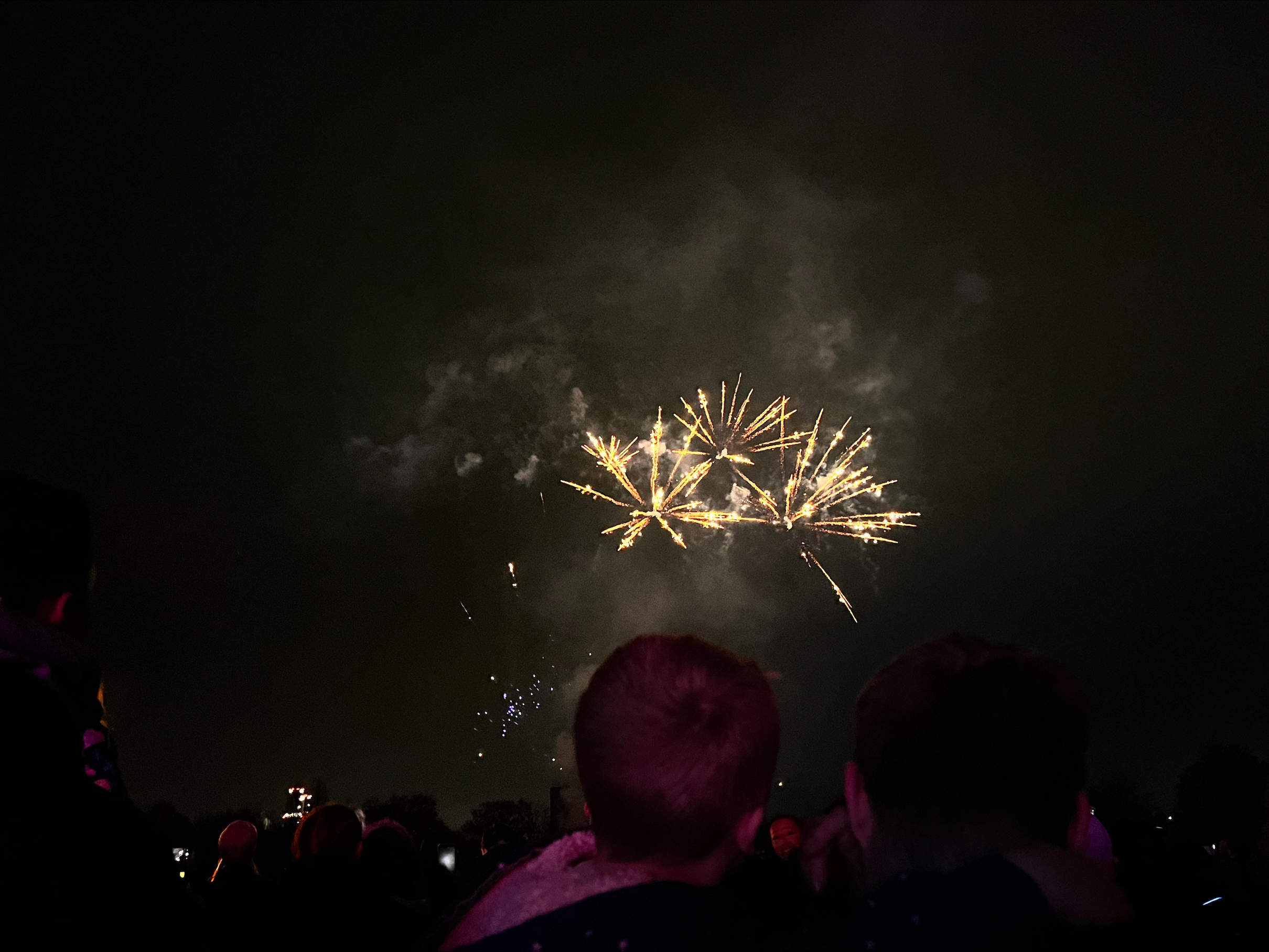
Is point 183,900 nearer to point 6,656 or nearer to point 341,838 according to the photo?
point 6,656

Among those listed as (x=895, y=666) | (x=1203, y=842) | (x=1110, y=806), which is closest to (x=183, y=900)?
(x=895, y=666)

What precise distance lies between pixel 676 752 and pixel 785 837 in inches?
297

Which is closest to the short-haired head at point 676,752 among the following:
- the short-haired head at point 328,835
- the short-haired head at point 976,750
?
the short-haired head at point 976,750

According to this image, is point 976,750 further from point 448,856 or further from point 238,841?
point 448,856

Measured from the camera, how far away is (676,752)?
7.89 ft

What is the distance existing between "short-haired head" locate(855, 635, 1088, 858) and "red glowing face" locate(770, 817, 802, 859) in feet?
23.5

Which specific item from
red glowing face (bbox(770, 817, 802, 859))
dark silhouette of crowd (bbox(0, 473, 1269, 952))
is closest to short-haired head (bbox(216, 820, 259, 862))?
dark silhouette of crowd (bbox(0, 473, 1269, 952))

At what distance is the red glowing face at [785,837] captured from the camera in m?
8.98

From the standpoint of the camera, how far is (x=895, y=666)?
2.47 meters

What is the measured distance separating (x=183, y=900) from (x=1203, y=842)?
6695mm

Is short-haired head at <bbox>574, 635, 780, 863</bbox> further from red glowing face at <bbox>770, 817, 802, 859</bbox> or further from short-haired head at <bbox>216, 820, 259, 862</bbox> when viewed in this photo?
red glowing face at <bbox>770, 817, 802, 859</bbox>

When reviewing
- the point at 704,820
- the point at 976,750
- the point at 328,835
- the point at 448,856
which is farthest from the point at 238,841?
the point at 976,750

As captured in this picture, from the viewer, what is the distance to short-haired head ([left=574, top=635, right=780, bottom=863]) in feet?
7.83

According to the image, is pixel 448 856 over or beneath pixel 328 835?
over
